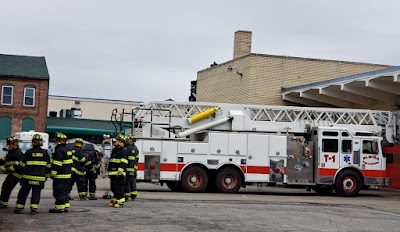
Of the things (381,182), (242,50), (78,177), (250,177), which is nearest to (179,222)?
(78,177)

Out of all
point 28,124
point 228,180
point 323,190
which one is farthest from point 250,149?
point 28,124

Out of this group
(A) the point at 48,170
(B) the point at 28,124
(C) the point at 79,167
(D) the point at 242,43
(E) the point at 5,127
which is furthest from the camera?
(B) the point at 28,124

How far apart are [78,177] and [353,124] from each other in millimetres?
11137

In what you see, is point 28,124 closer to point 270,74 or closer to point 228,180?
point 270,74

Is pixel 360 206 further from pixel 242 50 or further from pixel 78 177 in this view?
pixel 242 50

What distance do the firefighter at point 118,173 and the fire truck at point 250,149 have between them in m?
5.87

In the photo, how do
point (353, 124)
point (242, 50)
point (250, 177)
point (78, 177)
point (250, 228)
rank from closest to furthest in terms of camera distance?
point (250, 228) < point (78, 177) < point (250, 177) < point (353, 124) < point (242, 50)

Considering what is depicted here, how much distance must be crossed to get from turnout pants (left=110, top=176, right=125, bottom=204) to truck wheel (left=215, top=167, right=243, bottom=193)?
6959 mm

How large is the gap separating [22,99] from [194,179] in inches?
990

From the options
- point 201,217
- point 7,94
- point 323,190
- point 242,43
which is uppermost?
point 242,43

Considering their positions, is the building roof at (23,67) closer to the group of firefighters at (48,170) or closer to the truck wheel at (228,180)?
the truck wheel at (228,180)

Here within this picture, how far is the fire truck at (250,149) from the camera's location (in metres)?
21.4

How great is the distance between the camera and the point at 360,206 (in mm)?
18125

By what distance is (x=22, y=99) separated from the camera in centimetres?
4341
